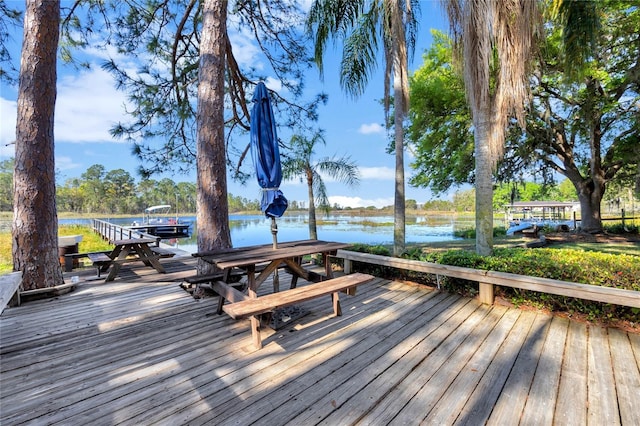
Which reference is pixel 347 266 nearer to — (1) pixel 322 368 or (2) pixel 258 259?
(2) pixel 258 259

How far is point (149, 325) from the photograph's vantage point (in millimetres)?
3014

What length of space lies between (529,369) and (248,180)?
23.0 ft

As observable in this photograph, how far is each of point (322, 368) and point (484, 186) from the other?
4.13 metres

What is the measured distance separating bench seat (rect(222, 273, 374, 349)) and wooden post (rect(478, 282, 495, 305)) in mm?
1678

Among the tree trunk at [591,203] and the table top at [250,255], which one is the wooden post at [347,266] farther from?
the tree trunk at [591,203]

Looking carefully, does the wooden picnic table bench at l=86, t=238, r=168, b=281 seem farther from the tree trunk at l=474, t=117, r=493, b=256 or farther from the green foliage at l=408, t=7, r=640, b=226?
the green foliage at l=408, t=7, r=640, b=226

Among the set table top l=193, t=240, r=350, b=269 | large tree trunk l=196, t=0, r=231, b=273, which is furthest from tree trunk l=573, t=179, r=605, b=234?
large tree trunk l=196, t=0, r=231, b=273

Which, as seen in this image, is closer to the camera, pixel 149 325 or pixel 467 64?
pixel 149 325

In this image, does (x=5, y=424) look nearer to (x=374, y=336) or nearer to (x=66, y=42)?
(x=374, y=336)

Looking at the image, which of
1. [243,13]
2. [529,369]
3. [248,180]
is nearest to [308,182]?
[248,180]

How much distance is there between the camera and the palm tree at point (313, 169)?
7.59 metres

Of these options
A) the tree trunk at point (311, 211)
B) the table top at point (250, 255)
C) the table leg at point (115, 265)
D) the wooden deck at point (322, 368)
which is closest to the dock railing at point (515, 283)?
the wooden deck at point (322, 368)

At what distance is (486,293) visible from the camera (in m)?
3.55

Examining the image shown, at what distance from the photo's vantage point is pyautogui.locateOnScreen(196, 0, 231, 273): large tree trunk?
414 centimetres
